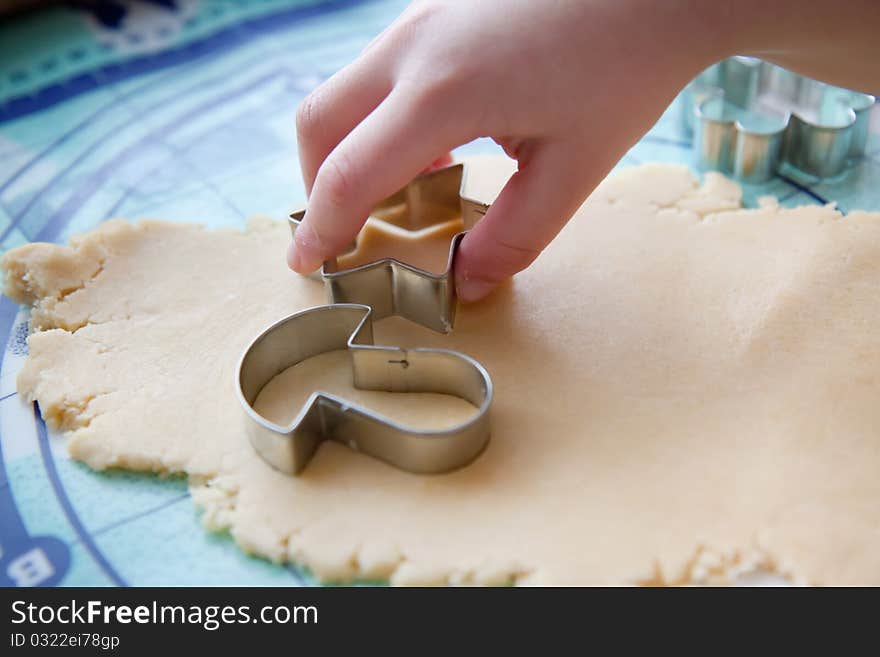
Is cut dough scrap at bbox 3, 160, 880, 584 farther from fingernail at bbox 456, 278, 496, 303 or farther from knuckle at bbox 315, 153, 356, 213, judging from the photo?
knuckle at bbox 315, 153, 356, 213

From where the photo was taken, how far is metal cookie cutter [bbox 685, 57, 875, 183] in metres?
1.51

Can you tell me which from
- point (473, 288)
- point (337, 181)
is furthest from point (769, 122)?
point (337, 181)

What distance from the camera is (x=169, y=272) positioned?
1332mm

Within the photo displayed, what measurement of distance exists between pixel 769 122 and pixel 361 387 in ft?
3.40

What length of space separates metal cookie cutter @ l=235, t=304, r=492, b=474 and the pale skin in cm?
13

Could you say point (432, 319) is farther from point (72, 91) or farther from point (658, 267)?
point (72, 91)

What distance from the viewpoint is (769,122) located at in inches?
65.8

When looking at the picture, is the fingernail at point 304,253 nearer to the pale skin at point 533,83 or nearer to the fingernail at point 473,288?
the pale skin at point 533,83

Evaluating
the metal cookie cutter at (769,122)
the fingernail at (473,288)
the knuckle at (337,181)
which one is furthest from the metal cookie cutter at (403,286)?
the metal cookie cutter at (769,122)

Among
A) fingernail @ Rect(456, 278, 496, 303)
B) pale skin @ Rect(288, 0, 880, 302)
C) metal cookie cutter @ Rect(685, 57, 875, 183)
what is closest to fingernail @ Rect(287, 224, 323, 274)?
pale skin @ Rect(288, 0, 880, 302)

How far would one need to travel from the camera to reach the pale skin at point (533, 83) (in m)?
1.02

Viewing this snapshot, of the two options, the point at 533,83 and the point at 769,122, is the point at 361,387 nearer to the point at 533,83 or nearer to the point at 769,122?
the point at 533,83

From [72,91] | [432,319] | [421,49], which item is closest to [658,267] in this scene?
[432,319]
